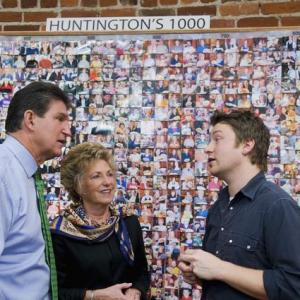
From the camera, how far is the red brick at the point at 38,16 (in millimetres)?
3174

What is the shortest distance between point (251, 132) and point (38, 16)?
167 centimetres

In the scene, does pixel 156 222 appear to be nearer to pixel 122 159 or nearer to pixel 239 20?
pixel 122 159

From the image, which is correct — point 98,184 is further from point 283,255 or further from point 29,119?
point 283,255

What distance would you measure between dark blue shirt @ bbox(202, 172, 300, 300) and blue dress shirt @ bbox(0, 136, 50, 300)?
2.12 feet

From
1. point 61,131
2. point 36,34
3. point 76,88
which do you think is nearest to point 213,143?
point 61,131

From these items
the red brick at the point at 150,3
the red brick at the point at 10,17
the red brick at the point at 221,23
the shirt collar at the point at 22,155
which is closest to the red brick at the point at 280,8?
the red brick at the point at 221,23

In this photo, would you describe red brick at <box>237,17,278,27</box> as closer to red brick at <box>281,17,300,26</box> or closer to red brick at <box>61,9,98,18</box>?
red brick at <box>281,17,300,26</box>

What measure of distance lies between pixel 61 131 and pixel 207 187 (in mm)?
981

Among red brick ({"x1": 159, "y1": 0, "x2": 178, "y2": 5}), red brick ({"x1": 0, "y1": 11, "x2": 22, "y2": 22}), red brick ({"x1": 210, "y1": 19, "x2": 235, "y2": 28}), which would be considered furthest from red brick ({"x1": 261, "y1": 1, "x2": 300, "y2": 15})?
red brick ({"x1": 0, "y1": 11, "x2": 22, "y2": 22})

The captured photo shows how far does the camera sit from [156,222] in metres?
2.87

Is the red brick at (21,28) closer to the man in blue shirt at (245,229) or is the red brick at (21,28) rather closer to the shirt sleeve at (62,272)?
the shirt sleeve at (62,272)

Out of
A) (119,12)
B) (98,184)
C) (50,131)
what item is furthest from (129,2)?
(50,131)

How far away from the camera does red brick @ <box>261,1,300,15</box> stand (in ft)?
9.67

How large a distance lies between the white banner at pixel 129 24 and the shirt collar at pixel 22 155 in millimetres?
1144
